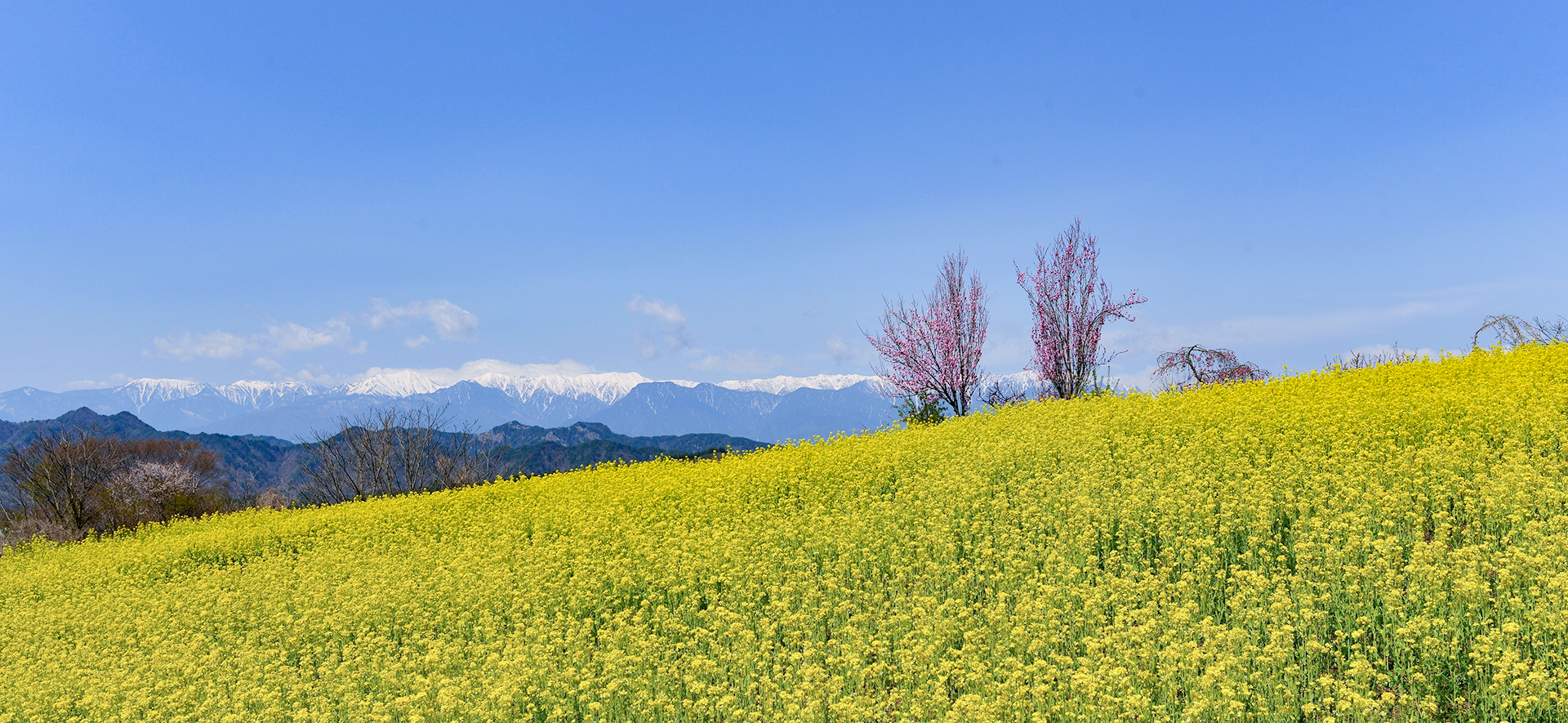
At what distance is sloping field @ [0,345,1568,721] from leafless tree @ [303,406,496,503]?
1976cm

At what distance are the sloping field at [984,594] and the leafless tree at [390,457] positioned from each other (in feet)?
64.8

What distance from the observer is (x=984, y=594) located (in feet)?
23.1

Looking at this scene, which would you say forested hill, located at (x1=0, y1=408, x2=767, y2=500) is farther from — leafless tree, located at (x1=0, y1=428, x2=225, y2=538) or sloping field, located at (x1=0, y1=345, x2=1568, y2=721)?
sloping field, located at (x1=0, y1=345, x2=1568, y2=721)

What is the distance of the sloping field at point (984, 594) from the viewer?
15.8ft

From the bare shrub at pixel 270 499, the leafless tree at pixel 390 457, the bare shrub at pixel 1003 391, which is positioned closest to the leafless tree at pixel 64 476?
the bare shrub at pixel 270 499

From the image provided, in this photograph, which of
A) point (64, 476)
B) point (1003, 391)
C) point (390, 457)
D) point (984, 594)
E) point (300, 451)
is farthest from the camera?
point (300, 451)

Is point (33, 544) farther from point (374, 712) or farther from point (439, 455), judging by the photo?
point (374, 712)

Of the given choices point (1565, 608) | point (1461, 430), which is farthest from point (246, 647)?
point (1461, 430)

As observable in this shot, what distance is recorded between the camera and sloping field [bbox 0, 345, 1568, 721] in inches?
190

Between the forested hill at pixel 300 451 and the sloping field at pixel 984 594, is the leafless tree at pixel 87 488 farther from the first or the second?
the sloping field at pixel 984 594

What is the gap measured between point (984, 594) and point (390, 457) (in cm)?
3256

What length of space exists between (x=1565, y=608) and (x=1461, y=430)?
5.49 m

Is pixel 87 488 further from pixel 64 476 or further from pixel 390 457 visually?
pixel 390 457

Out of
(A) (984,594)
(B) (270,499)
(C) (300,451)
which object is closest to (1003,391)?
(A) (984,594)
